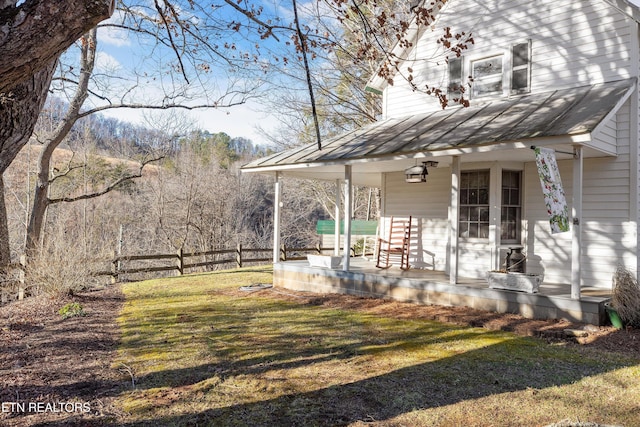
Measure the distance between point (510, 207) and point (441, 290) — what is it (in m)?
2.48

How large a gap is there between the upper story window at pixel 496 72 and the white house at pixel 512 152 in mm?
23

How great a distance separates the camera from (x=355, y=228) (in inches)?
891

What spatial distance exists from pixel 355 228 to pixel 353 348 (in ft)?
55.3

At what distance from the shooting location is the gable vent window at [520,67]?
9.20m

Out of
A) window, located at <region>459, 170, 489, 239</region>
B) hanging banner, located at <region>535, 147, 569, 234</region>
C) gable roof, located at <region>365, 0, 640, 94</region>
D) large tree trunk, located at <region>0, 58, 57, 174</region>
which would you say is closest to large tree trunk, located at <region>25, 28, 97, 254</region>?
gable roof, located at <region>365, 0, 640, 94</region>

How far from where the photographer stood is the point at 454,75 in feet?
33.8

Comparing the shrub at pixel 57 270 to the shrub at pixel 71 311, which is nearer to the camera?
the shrub at pixel 71 311

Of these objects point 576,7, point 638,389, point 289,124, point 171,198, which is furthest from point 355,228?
point 638,389

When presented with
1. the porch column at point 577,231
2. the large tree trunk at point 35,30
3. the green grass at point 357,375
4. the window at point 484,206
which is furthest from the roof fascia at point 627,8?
the large tree trunk at point 35,30

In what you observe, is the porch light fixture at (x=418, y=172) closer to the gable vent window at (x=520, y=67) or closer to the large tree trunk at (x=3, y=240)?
the gable vent window at (x=520, y=67)

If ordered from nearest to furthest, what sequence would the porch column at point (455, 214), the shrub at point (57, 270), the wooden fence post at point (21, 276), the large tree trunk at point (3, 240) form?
the porch column at point (455, 214)
the shrub at point (57, 270)
the wooden fence post at point (21, 276)
the large tree trunk at point (3, 240)

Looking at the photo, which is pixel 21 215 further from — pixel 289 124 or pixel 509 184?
pixel 509 184

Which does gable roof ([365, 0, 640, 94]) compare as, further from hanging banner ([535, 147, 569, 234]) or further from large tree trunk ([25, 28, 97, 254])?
large tree trunk ([25, 28, 97, 254])

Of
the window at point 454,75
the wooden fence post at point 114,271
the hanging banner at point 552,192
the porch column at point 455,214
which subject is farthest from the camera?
the wooden fence post at point 114,271
